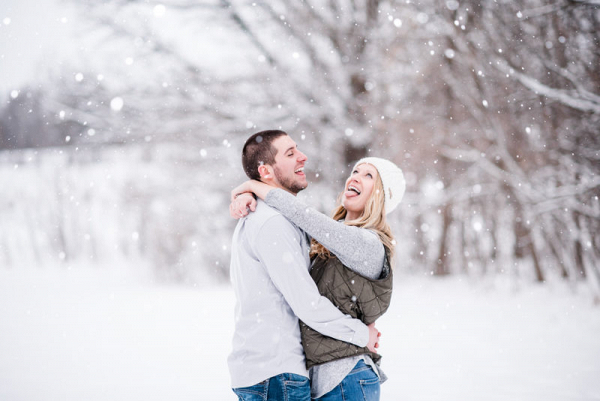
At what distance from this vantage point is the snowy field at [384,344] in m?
4.39

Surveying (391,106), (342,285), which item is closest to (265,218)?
(342,285)

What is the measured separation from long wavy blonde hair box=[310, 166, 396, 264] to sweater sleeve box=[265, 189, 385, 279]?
0.57 feet

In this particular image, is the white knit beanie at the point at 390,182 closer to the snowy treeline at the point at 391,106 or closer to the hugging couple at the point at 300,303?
the hugging couple at the point at 300,303

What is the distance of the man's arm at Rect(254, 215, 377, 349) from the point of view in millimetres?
1978

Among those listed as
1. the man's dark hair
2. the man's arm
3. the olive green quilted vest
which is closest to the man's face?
the man's dark hair

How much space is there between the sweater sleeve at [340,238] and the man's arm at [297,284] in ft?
0.23

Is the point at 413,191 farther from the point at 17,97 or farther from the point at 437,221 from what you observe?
the point at 17,97

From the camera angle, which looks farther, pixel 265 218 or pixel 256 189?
pixel 256 189

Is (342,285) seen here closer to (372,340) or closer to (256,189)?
(372,340)

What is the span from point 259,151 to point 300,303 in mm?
795

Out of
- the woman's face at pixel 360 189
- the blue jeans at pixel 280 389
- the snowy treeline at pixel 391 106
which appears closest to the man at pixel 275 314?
the blue jeans at pixel 280 389

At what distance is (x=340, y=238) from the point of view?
2.09 metres

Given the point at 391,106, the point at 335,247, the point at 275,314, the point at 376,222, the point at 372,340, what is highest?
the point at 391,106

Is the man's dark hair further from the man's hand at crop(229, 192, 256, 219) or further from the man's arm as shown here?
the man's arm
